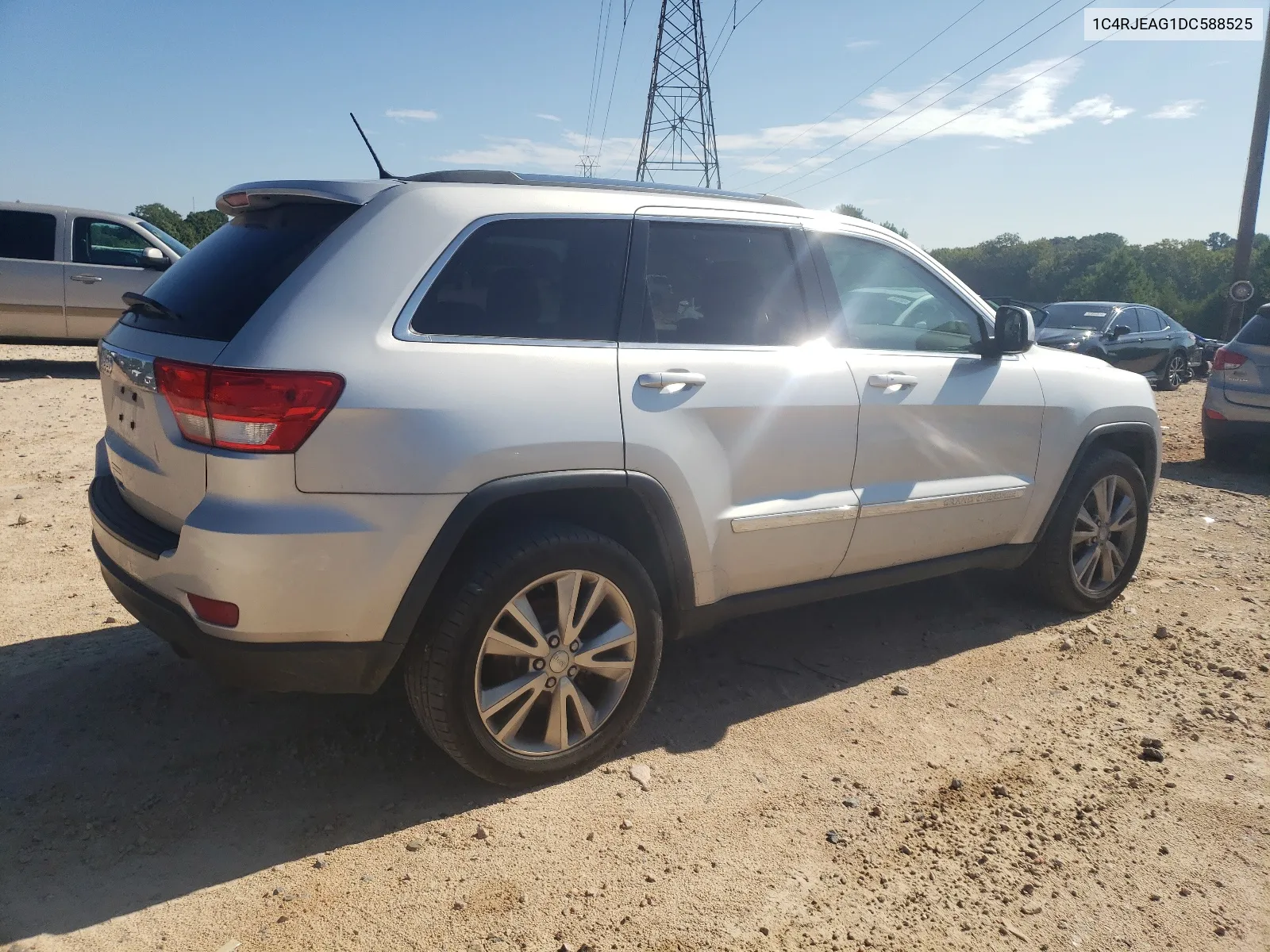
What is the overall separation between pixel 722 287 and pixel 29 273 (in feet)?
35.4

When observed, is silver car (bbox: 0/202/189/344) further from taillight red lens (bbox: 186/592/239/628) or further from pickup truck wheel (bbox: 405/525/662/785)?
pickup truck wheel (bbox: 405/525/662/785)

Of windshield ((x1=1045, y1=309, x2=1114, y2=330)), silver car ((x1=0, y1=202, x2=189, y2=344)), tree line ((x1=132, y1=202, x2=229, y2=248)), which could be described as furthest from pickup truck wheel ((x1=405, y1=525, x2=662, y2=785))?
tree line ((x1=132, y1=202, x2=229, y2=248))

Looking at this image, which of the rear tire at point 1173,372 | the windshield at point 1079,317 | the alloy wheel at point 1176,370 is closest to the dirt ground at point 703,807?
the windshield at point 1079,317

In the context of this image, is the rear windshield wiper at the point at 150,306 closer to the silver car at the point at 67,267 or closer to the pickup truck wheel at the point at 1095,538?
the pickup truck wheel at the point at 1095,538

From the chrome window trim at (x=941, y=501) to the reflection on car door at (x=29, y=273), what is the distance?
432 inches

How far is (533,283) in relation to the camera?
3.01 meters

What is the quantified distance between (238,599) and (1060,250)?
48.1 m

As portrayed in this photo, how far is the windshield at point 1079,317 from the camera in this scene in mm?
15141

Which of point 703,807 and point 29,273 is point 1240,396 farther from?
point 29,273

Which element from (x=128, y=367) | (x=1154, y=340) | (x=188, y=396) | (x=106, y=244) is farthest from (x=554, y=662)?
(x=1154, y=340)

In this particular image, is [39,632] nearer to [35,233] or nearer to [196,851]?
[196,851]

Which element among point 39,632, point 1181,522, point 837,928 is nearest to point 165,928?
point 837,928

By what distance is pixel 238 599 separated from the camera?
254 cm

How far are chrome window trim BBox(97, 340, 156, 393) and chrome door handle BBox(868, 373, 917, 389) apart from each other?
2.48 m
